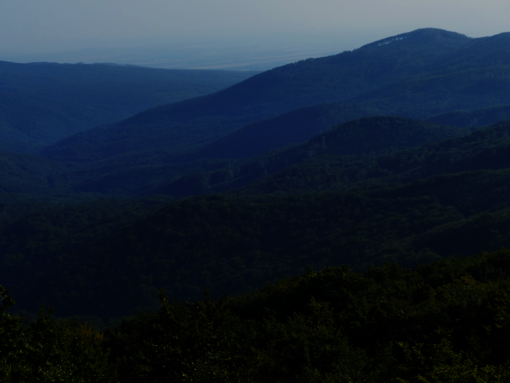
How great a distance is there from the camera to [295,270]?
7862cm

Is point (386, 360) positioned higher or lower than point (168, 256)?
higher

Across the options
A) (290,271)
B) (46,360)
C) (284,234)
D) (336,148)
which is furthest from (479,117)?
(46,360)

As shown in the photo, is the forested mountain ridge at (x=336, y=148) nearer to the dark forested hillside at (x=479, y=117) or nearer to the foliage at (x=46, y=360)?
the dark forested hillside at (x=479, y=117)

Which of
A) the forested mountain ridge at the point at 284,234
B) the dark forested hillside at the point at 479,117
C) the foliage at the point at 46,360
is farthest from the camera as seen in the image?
the dark forested hillside at the point at 479,117

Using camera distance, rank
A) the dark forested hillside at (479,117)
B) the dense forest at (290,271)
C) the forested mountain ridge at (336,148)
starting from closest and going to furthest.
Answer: the dense forest at (290,271) → the forested mountain ridge at (336,148) → the dark forested hillside at (479,117)

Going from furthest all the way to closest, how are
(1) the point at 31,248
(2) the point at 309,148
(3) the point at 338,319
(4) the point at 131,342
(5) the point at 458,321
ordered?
(2) the point at 309,148
(1) the point at 31,248
(4) the point at 131,342
(3) the point at 338,319
(5) the point at 458,321

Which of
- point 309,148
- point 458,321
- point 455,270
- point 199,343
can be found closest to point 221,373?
point 199,343

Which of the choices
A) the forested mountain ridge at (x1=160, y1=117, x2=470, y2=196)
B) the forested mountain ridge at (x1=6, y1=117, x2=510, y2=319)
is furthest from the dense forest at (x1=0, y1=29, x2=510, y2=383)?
the forested mountain ridge at (x1=160, y1=117, x2=470, y2=196)

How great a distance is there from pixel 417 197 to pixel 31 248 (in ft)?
276

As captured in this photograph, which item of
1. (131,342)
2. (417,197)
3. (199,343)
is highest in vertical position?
(199,343)

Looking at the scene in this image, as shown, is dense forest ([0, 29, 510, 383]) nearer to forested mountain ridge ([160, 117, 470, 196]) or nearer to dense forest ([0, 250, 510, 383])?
dense forest ([0, 250, 510, 383])

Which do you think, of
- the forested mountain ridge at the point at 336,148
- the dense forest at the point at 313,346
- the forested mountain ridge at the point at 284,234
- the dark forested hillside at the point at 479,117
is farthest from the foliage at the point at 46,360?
the dark forested hillside at the point at 479,117

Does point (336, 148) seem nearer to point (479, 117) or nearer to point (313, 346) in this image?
point (479, 117)

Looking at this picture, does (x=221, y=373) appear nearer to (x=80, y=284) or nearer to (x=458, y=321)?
(x=458, y=321)
